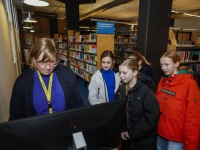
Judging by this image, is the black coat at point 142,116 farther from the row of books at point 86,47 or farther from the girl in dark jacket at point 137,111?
the row of books at point 86,47

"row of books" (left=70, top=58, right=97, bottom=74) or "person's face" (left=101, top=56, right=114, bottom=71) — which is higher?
"person's face" (left=101, top=56, right=114, bottom=71)

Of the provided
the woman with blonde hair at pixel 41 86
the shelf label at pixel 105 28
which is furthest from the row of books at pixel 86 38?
the woman with blonde hair at pixel 41 86

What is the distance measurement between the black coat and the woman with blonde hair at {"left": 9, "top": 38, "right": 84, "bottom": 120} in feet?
1.97

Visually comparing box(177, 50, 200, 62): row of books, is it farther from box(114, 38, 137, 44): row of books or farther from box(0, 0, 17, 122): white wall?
box(0, 0, 17, 122): white wall

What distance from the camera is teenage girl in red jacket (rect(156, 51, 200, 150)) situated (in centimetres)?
129

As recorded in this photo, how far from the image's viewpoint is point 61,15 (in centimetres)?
1027

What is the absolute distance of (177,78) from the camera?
4.74 ft

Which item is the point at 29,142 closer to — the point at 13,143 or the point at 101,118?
→ the point at 13,143

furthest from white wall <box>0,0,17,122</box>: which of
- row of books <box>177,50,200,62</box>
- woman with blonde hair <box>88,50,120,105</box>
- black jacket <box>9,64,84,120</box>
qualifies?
row of books <box>177,50,200,62</box>

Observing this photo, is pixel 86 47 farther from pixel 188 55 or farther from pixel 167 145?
pixel 167 145

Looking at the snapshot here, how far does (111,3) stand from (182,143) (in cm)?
735

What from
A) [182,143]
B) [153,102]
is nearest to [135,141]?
[153,102]

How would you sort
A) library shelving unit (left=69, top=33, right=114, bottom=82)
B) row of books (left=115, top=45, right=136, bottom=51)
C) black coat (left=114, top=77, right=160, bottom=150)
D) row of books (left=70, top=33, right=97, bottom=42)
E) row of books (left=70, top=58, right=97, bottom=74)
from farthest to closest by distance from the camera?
row of books (left=115, top=45, right=136, bottom=51), row of books (left=70, top=58, right=97, bottom=74), row of books (left=70, top=33, right=97, bottom=42), library shelving unit (left=69, top=33, right=114, bottom=82), black coat (left=114, top=77, right=160, bottom=150)

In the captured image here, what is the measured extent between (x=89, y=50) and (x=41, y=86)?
4118 mm
